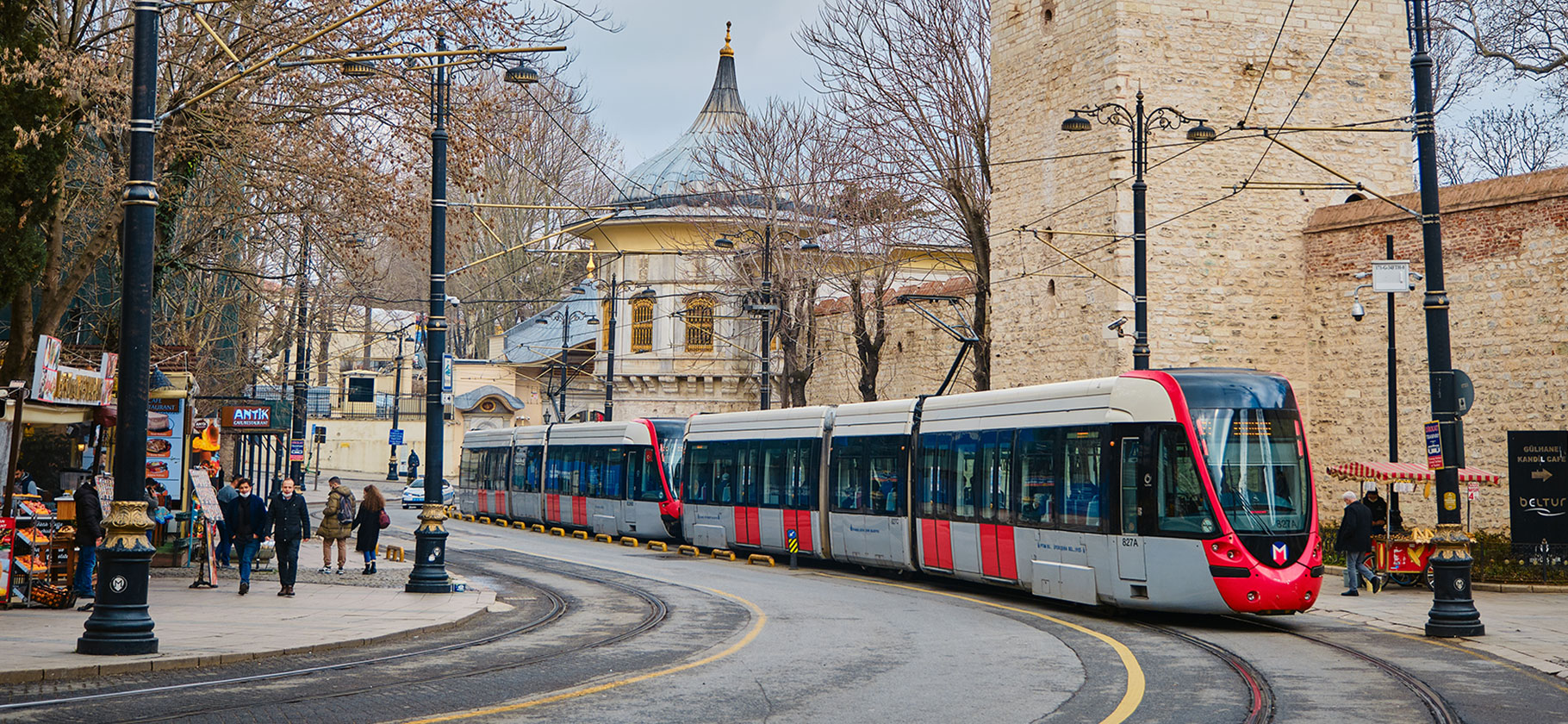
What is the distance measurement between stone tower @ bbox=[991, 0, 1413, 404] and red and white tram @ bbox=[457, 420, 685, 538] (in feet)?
29.3

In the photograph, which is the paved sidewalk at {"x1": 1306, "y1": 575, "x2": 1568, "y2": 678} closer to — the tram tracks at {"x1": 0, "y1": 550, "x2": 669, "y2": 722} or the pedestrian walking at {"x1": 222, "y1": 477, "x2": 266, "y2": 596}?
the tram tracks at {"x1": 0, "y1": 550, "x2": 669, "y2": 722}

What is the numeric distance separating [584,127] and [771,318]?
728 inches

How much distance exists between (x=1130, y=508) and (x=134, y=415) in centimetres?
934

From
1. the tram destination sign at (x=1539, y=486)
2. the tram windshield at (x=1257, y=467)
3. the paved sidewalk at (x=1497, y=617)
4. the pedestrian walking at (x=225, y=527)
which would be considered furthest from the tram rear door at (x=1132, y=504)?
the pedestrian walking at (x=225, y=527)

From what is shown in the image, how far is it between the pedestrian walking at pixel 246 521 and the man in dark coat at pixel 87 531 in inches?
75.8

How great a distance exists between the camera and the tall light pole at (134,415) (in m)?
11.2

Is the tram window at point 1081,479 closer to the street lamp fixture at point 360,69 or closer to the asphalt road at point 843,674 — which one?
the asphalt road at point 843,674

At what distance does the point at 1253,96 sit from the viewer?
29562 millimetres

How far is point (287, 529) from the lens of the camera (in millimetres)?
17703

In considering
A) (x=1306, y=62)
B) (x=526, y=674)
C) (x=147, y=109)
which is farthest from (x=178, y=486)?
(x=1306, y=62)

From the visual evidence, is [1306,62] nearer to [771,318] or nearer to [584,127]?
[771,318]

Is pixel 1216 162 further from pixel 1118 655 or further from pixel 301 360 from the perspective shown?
pixel 301 360

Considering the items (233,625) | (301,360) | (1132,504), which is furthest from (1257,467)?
(301,360)

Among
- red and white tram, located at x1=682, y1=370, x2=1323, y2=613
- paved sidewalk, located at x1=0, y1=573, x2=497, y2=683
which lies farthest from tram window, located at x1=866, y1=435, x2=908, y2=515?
paved sidewalk, located at x1=0, y1=573, x2=497, y2=683
